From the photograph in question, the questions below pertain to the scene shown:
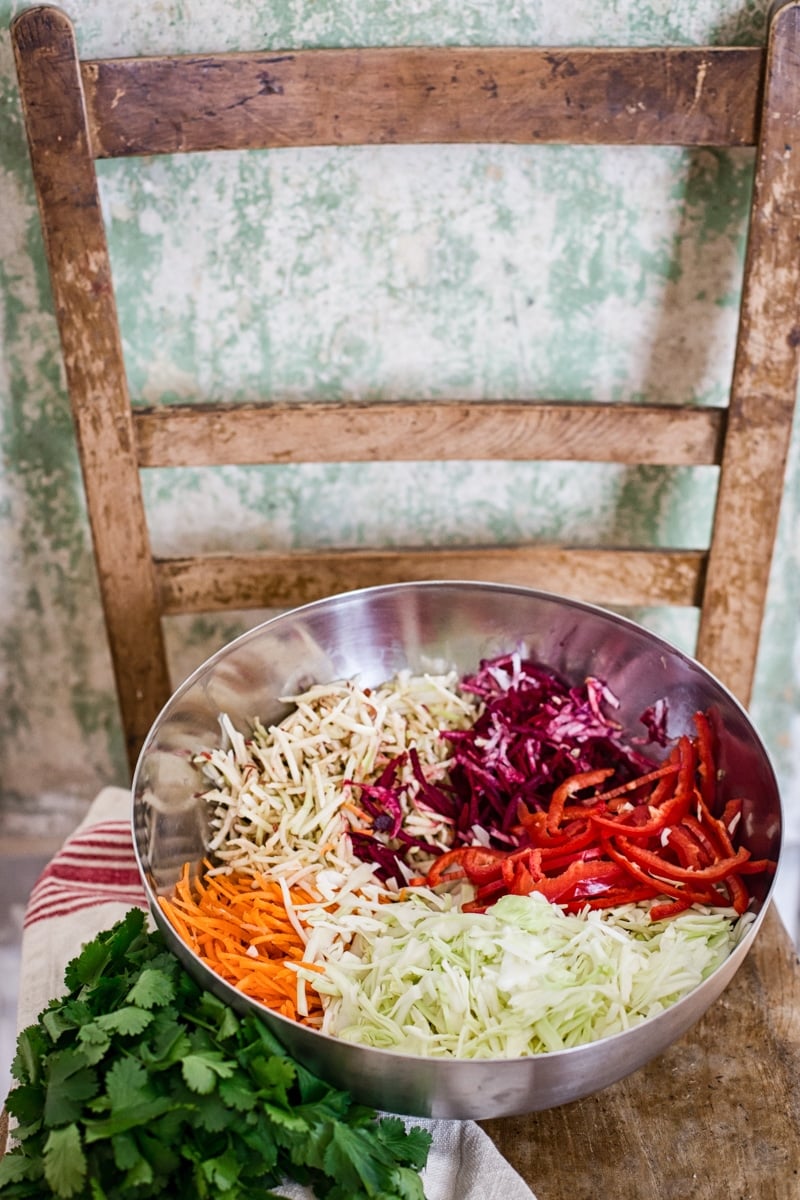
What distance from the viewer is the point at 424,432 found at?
1585mm

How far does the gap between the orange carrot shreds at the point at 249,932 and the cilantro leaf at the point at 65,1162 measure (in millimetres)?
206

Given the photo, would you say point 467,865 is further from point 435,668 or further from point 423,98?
point 423,98

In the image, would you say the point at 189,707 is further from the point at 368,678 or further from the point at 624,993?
the point at 624,993

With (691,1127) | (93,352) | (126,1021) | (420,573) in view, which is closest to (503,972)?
(691,1127)

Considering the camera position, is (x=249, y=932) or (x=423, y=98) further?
(x=423, y=98)

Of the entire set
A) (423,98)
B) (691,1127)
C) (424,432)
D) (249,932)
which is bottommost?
(691,1127)

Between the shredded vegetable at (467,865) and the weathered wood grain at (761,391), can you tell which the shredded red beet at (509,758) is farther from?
the weathered wood grain at (761,391)

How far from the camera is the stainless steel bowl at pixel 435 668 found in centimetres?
103

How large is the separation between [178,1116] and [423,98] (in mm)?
1215

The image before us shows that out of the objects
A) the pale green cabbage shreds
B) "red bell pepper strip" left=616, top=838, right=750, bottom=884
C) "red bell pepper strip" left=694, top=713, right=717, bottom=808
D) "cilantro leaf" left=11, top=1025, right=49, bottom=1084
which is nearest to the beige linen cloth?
the pale green cabbage shreds

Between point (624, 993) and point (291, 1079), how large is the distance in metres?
0.35

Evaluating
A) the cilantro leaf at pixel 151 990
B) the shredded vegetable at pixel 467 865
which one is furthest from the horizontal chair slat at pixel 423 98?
the cilantro leaf at pixel 151 990

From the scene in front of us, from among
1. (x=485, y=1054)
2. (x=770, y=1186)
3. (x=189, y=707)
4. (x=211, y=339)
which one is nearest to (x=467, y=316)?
(x=211, y=339)

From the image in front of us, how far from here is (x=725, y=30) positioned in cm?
146
